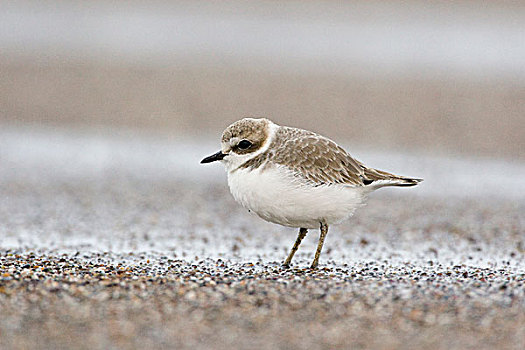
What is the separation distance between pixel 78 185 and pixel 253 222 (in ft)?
10.3

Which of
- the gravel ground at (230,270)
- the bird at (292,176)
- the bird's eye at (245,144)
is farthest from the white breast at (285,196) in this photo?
the gravel ground at (230,270)

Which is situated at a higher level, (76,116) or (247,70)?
(247,70)

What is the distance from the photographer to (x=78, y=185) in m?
11.5

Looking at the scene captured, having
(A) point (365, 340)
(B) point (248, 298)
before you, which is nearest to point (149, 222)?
(B) point (248, 298)

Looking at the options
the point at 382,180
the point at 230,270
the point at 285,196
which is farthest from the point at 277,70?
the point at 285,196

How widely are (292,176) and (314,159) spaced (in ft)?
1.21

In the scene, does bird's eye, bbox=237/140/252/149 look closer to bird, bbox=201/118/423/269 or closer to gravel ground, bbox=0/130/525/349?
bird, bbox=201/118/423/269

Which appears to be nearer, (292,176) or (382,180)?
(292,176)

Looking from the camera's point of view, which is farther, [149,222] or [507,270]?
[149,222]

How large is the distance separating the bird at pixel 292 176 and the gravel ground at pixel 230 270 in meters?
0.56

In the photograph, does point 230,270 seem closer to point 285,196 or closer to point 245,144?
point 285,196

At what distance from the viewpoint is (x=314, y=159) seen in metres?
6.91

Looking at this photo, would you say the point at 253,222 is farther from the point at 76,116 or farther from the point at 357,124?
the point at 76,116

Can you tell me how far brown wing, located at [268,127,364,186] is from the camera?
6762 millimetres
